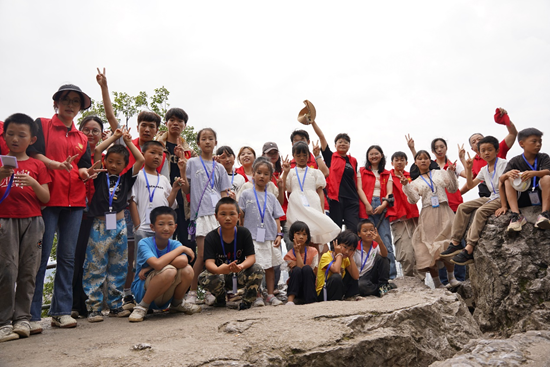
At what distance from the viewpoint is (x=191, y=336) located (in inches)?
121

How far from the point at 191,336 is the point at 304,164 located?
3246 millimetres

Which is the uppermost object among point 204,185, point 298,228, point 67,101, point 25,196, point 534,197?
point 67,101

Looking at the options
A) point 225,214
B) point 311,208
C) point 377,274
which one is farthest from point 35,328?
point 377,274

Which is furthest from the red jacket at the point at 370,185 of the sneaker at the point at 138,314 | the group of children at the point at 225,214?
the sneaker at the point at 138,314

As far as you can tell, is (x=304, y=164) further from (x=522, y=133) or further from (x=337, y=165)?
(x=522, y=133)

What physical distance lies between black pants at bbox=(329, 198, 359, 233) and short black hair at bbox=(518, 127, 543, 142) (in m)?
2.42

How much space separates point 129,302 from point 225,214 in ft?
4.63

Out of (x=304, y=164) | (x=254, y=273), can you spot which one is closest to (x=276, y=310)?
(x=254, y=273)

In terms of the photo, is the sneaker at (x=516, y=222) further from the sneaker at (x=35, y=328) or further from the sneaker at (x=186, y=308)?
the sneaker at (x=35, y=328)

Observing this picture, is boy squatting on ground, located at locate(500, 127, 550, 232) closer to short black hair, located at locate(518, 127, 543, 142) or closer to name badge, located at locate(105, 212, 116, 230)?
short black hair, located at locate(518, 127, 543, 142)

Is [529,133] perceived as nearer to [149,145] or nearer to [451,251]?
[451,251]

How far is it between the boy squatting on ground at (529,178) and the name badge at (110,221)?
4693mm

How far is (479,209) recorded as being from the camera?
544cm

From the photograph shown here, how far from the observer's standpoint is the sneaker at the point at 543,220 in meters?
4.80
